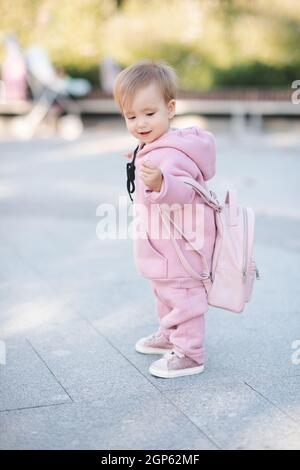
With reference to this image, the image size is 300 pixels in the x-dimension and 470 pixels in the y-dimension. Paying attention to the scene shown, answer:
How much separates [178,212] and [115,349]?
0.81 metres

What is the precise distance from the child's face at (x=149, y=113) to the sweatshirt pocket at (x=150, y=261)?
437 millimetres

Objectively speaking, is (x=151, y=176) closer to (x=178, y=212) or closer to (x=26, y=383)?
(x=178, y=212)

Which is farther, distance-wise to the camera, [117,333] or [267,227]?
[267,227]

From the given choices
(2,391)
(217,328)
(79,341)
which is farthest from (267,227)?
(2,391)

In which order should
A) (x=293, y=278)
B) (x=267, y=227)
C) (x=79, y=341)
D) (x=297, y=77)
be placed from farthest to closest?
(x=297, y=77) < (x=267, y=227) < (x=293, y=278) < (x=79, y=341)

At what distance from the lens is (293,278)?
4.81 m

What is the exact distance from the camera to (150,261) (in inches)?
129

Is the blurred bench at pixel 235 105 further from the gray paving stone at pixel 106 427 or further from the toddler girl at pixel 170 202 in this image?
the gray paving stone at pixel 106 427

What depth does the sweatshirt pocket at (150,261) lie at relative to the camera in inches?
128

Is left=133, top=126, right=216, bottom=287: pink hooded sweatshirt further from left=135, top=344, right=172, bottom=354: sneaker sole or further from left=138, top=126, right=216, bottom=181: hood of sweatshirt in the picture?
left=135, top=344, right=172, bottom=354: sneaker sole

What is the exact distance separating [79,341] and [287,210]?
3.36 metres

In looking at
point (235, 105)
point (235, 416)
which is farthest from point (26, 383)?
point (235, 105)

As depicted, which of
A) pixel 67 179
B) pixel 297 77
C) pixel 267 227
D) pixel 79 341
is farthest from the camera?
pixel 297 77
